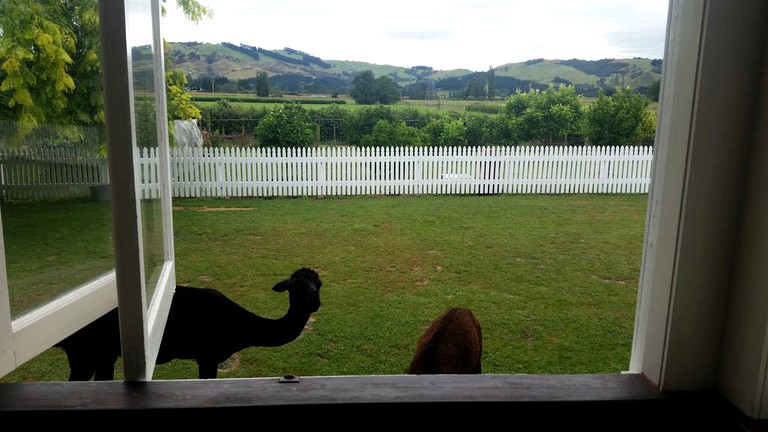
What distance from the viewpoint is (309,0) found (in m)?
12.2

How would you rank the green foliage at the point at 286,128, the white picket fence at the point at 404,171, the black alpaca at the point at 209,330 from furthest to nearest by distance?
the green foliage at the point at 286,128
the white picket fence at the point at 404,171
the black alpaca at the point at 209,330

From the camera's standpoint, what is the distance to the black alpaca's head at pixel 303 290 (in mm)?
2611

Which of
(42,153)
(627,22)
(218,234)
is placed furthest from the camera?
(627,22)

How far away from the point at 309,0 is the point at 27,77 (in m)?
12.0

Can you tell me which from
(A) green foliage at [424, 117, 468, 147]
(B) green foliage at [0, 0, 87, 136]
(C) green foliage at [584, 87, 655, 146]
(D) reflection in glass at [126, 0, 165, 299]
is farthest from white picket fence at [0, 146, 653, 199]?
(D) reflection in glass at [126, 0, 165, 299]

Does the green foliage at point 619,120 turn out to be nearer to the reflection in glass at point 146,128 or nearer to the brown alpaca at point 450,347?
the brown alpaca at point 450,347

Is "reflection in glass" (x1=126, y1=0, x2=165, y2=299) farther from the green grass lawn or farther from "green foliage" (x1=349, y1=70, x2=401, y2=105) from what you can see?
"green foliage" (x1=349, y1=70, x2=401, y2=105)

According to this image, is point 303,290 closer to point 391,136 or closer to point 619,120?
point 391,136

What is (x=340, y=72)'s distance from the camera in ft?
46.6

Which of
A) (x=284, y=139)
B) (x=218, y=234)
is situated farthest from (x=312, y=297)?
(x=284, y=139)

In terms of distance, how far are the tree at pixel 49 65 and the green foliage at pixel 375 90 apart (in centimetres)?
1162

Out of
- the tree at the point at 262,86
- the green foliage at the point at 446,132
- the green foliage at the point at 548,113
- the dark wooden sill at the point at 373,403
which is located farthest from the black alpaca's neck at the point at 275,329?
the tree at the point at 262,86

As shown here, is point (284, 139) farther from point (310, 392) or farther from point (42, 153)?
point (310, 392)

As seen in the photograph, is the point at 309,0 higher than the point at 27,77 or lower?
higher
